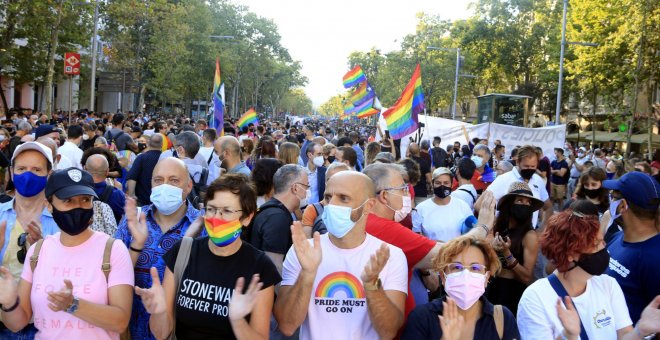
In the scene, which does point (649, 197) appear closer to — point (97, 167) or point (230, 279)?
point (230, 279)

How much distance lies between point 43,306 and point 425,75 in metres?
53.6

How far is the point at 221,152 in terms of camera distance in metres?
8.09

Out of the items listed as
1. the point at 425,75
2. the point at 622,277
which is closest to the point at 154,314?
the point at 622,277

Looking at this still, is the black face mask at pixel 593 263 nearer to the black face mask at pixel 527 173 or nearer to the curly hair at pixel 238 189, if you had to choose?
→ the curly hair at pixel 238 189

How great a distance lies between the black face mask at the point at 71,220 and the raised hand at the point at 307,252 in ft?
3.80

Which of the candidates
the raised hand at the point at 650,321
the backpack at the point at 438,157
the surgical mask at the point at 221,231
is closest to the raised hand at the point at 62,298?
the surgical mask at the point at 221,231

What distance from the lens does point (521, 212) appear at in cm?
547

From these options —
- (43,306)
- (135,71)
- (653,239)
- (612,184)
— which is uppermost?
(135,71)

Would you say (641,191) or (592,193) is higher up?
(641,191)

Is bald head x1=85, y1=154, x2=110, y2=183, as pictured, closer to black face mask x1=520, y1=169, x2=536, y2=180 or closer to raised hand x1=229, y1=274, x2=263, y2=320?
raised hand x1=229, y1=274, x2=263, y2=320

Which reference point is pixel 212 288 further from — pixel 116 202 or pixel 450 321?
pixel 116 202

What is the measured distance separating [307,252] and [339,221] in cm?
31

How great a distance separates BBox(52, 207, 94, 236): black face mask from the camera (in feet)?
12.1

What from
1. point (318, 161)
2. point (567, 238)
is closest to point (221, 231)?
point (567, 238)
